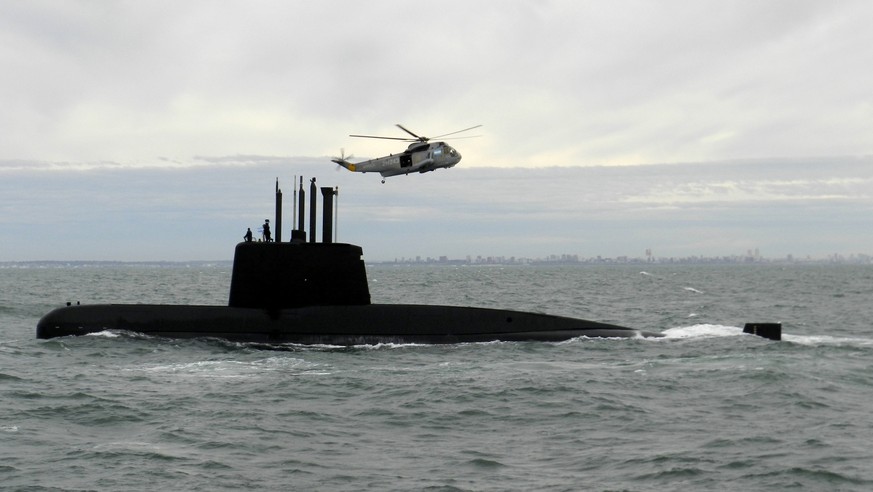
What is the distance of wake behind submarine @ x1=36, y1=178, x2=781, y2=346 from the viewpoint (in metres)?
27.3

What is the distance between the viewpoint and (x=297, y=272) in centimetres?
2758

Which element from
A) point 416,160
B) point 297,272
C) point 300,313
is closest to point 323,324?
point 300,313

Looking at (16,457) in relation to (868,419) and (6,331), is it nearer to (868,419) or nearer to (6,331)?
(868,419)

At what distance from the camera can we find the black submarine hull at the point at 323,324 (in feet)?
89.2

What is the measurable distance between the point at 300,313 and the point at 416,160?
6.45m

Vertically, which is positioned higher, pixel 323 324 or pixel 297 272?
pixel 297 272

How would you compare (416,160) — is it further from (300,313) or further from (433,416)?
(433,416)

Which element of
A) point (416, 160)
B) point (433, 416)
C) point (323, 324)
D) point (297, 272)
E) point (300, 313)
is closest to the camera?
point (433, 416)

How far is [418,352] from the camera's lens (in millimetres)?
26312

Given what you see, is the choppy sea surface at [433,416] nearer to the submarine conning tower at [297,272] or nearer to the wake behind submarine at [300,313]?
the wake behind submarine at [300,313]

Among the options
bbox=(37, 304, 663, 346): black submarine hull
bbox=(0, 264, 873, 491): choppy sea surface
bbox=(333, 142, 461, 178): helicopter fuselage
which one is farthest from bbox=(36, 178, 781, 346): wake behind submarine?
bbox=(333, 142, 461, 178): helicopter fuselage

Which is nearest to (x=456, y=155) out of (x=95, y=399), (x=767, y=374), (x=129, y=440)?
(x=767, y=374)

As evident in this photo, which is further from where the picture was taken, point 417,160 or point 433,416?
point 417,160

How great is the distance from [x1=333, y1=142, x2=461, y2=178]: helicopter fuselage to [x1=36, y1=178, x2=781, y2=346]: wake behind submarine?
3.37 metres
